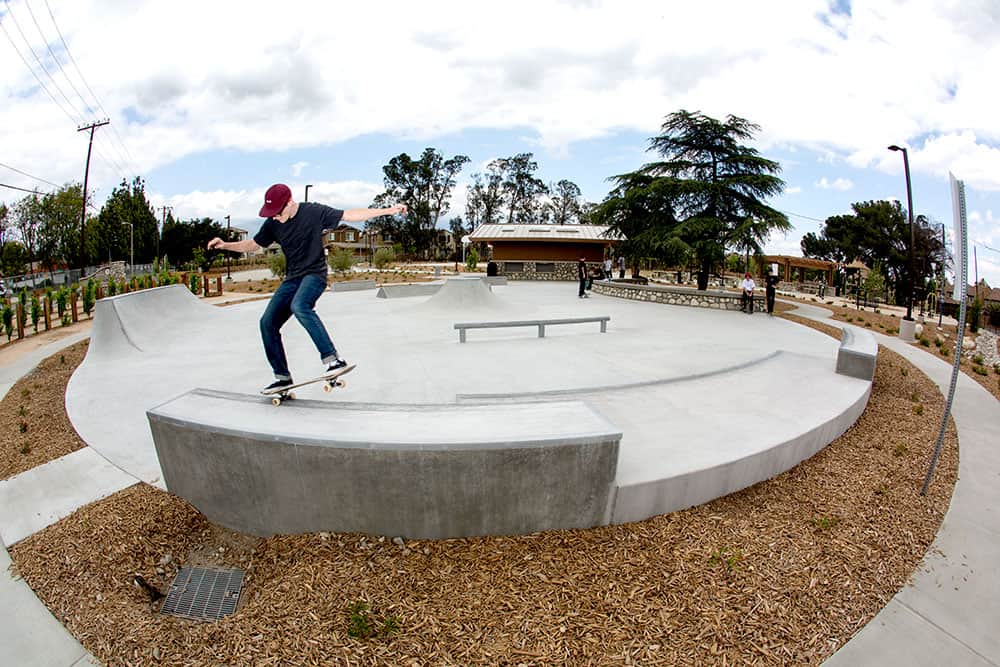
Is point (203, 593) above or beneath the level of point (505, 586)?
beneath

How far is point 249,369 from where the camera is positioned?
281 inches

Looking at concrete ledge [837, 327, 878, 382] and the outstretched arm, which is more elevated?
the outstretched arm

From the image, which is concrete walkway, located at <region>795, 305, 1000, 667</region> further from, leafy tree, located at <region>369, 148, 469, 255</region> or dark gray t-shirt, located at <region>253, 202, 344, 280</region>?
leafy tree, located at <region>369, 148, 469, 255</region>

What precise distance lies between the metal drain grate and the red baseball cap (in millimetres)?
2615

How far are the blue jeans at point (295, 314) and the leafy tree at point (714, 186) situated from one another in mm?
18327

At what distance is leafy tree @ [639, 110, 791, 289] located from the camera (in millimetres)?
19359

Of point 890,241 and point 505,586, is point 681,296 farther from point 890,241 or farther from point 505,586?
point 890,241

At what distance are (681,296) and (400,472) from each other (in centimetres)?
1733

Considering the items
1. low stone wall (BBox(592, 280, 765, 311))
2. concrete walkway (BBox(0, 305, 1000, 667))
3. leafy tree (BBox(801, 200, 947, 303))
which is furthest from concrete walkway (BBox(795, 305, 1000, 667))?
leafy tree (BBox(801, 200, 947, 303))

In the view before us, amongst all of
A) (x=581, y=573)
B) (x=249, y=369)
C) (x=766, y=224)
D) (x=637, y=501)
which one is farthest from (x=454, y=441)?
(x=766, y=224)

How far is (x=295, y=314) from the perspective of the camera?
3863mm

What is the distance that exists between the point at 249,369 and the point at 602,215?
19.2 meters

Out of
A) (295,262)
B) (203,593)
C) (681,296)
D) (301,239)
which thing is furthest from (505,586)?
(681,296)

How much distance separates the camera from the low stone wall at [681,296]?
1677 cm
